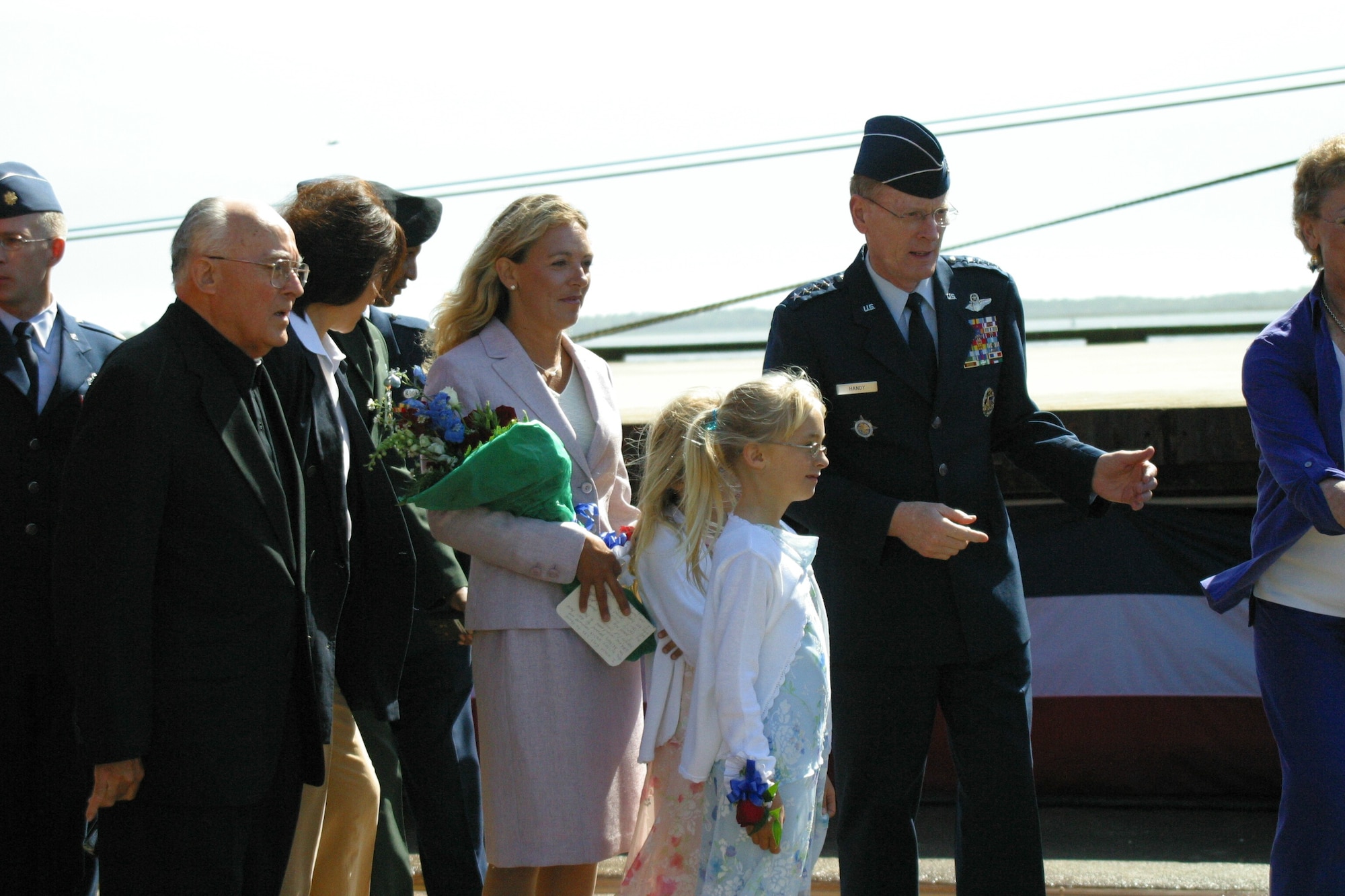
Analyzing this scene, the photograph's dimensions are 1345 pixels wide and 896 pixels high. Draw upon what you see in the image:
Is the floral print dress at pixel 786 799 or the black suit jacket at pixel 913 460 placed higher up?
the black suit jacket at pixel 913 460

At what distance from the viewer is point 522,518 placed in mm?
3223

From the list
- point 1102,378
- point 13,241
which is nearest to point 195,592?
point 13,241

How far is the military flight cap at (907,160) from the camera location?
3430 millimetres

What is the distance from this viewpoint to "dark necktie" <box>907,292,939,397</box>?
11.3 ft

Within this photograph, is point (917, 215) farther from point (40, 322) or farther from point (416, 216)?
point (40, 322)

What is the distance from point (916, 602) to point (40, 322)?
7.86 ft

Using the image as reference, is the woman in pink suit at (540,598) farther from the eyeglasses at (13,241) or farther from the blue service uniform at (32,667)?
the eyeglasses at (13,241)

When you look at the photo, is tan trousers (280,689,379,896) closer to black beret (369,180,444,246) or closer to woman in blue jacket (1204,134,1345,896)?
black beret (369,180,444,246)

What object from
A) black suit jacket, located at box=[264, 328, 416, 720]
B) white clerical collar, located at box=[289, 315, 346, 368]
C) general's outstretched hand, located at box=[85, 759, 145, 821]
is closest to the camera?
general's outstretched hand, located at box=[85, 759, 145, 821]

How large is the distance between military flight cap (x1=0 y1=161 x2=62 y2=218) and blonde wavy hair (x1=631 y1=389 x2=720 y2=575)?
1.74 m

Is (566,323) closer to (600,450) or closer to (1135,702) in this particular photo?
(600,450)

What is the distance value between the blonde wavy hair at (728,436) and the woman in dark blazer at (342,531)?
2.26 ft

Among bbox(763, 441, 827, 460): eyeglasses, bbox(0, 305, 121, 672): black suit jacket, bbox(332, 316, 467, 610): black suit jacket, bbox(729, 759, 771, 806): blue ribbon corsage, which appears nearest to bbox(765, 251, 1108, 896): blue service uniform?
bbox(763, 441, 827, 460): eyeglasses

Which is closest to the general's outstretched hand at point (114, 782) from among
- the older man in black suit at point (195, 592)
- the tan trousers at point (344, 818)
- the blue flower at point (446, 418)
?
the older man in black suit at point (195, 592)
